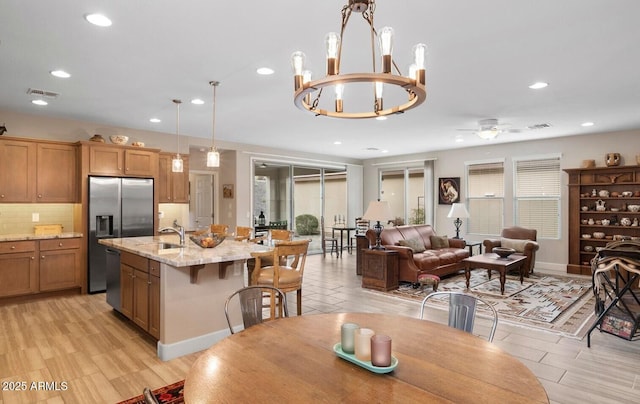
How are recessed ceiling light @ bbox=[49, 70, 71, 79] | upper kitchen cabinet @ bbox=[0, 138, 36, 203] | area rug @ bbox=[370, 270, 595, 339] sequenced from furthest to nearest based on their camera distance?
upper kitchen cabinet @ bbox=[0, 138, 36, 203], area rug @ bbox=[370, 270, 595, 339], recessed ceiling light @ bbox=[49, 70, 71, 79]

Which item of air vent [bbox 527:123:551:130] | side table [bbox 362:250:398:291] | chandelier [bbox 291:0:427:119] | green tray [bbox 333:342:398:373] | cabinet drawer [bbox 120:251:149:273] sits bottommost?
side table [bbox 362:250:398:291]

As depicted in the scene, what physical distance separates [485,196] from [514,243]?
1787mm

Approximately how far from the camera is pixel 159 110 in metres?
5.15

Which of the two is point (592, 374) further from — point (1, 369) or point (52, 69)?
point (52, 69)

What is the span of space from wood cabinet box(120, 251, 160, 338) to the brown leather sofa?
3.79m

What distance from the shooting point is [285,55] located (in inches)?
129

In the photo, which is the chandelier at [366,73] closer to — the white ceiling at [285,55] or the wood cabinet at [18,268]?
the white ceiling at [285,55]

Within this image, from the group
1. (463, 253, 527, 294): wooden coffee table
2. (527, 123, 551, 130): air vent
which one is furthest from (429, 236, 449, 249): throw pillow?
(527, 123, 551, 130): air vent

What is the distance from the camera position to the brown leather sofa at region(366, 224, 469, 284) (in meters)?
5.88

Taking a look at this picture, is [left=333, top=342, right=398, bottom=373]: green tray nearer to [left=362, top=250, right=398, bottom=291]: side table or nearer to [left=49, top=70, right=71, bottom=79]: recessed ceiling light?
[left=49, top=70, right=71, bottom=79]: recessed ceiling light

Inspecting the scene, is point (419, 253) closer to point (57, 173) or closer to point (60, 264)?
point (60, 264)

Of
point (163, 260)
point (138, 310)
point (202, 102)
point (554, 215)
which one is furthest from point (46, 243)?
point (554, 215)

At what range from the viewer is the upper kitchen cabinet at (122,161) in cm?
558

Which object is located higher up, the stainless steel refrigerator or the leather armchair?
the stainless steel refrigerator
